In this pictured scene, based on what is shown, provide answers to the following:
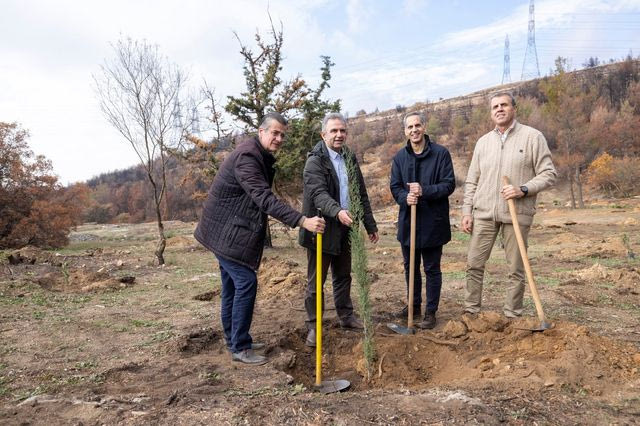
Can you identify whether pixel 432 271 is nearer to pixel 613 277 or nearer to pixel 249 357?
pixel 249 357

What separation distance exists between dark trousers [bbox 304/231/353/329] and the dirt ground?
24 cm

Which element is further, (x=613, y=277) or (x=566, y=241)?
(x=566, y=241)

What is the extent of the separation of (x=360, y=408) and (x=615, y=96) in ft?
236

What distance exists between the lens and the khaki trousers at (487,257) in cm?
441

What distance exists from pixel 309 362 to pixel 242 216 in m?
1.56

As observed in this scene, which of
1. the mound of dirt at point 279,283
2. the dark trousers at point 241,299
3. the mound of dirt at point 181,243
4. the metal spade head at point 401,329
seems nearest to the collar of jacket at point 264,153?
the dark trousers at point 241,299

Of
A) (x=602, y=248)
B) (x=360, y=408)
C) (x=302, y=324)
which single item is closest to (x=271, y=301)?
(x=302, y=324)

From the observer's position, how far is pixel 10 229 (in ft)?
63.8

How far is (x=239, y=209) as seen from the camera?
403cm

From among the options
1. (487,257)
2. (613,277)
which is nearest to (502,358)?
(487,257)

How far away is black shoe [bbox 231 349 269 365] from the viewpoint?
4090 millimetres

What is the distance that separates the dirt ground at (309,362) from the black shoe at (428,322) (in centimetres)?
13

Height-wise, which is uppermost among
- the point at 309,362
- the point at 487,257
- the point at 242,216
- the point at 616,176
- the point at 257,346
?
the point at 616,176

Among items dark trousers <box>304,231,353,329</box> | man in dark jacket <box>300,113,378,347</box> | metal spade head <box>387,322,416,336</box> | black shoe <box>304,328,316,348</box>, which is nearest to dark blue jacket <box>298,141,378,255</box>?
man in dark jacket <box>300,113,378,347</box>
